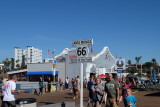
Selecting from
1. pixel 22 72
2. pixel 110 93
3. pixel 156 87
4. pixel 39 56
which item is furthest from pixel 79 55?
pixel 39 56

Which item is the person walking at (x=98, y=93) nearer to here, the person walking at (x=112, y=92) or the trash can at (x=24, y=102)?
the person walking at (x=112, y=92)

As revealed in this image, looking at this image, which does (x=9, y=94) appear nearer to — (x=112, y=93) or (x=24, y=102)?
(x=24, y=102)

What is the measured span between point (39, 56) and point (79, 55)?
581 feet

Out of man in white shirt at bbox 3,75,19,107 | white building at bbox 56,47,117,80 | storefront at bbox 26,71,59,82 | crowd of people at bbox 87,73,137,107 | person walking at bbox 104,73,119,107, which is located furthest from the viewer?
storefront at bbox 26,71,59,82

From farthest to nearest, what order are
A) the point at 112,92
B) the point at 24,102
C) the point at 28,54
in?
the point at 28,54
the point at 112,92
the point at 24,102

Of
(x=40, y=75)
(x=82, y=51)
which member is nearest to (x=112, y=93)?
(x=82, y=51)

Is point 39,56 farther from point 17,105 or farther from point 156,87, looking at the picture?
point 17,105

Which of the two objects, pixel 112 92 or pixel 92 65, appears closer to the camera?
pixel 112 92

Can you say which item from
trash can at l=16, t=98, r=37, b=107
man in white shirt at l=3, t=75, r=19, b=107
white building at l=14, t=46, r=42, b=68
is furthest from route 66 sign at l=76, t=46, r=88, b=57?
white building at l=14, t=46, r=42, b=68

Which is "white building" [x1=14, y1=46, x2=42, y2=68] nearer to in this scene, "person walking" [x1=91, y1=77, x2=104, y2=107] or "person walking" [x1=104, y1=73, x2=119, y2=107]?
"person walking" [x1=91, y1=77, x2=104, y2=107]

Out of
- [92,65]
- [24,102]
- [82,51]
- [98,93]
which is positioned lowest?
[24,102]

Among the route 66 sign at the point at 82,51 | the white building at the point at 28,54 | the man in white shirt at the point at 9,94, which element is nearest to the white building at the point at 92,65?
the route 66 sign at the point at 82,51

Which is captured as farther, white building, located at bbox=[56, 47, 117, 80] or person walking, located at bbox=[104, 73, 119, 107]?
white building, located at bbox=[56, 47, 117, 80]

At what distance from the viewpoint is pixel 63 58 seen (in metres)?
40.3
